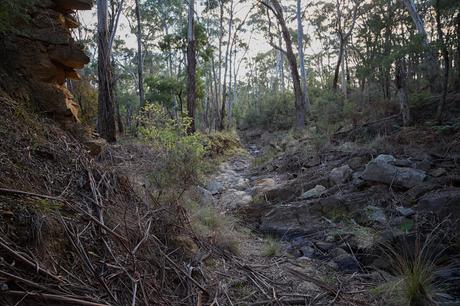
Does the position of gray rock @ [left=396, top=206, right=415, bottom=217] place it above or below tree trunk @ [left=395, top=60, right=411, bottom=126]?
below

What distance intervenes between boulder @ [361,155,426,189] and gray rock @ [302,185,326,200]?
710mm

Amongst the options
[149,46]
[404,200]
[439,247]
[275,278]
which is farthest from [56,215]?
[149,46]

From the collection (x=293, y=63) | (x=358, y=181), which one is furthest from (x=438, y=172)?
(x=293, y=63)

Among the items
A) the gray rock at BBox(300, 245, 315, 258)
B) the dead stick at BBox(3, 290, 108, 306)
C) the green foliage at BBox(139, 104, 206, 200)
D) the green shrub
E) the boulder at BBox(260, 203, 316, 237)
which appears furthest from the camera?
the green shrub

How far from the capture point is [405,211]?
15.3ft

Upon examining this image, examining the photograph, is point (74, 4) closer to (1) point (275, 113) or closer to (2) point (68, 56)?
(2) point (68, 56)

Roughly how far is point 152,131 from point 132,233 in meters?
2.78

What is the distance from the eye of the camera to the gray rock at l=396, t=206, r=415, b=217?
15.0 feet

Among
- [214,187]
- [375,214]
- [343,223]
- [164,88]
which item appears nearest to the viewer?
[375,214]

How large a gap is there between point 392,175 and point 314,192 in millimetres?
1246

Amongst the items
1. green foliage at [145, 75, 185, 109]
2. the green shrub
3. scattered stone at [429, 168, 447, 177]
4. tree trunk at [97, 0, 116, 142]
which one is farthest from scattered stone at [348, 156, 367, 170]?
green foliage at [145, 75, 185, 109]

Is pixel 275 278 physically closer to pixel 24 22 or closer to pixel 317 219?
pixel 317 219

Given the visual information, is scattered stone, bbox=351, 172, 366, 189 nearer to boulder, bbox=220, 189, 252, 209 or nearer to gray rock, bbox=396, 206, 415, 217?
gray rock, bbox=396, 206, 415, 217

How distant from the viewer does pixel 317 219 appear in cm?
537
